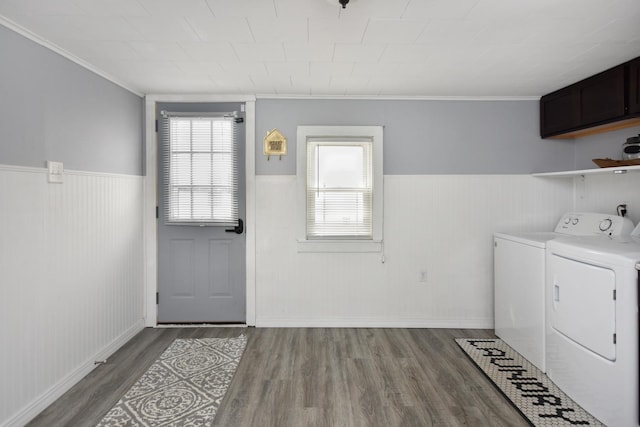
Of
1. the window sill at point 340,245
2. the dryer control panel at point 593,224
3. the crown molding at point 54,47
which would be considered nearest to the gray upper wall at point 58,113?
the crown molding at point 54,47

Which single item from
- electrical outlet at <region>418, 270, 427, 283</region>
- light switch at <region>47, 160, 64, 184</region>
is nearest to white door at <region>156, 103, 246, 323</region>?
light switch at <region>47, 160, 64, 184</region>

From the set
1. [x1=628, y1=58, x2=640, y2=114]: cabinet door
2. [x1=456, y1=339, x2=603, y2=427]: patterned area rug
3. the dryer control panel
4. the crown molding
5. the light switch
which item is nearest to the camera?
the crown molding

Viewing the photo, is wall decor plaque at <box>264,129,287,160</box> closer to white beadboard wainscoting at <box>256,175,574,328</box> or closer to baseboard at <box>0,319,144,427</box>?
white beadboard wainscoting at <box>256,175,574,328</box>

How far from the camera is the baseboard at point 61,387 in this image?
87.3 inches

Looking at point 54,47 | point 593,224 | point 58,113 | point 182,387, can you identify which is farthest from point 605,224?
point 54,47

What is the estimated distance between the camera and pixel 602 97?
9.82ft

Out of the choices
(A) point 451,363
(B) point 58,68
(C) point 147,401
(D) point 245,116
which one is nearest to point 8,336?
(C) point 147,401

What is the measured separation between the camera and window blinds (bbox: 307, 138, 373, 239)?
3.85 metres

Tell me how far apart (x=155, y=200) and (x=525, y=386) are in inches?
148

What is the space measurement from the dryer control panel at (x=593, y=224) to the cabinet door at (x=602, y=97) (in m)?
0.83

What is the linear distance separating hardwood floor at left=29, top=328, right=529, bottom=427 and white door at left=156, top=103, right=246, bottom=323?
12.8 inches

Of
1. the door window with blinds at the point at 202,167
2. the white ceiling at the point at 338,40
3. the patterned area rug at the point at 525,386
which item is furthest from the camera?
the door window with blinds at the point at 202,167

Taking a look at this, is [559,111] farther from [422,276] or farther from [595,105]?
[422,276]

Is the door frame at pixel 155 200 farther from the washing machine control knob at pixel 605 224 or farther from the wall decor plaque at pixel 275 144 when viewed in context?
the washing machine control knob at pixel 605 224
